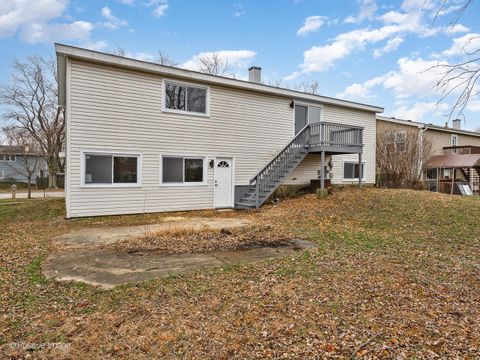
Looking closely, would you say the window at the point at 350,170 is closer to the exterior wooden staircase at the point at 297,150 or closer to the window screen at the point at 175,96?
the exterior wooden staircase at the point at 297,150

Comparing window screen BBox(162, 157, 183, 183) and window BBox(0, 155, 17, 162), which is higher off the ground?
window BBox(0, 155, 17, 162)

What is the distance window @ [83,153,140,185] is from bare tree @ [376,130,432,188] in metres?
15.2

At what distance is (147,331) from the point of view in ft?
10.4

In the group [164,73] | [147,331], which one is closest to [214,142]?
[164,73]

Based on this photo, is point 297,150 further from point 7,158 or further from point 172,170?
point 7,158

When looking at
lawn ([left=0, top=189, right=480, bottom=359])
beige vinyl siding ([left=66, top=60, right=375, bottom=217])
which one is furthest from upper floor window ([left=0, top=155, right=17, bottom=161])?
lawn ([left=0, top=189, right=480, bottom=359])

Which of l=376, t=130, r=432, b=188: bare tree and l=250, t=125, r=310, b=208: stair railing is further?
l=376, t=130, r=432, b=188: bare tree

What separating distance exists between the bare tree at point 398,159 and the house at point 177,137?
18.2 ft

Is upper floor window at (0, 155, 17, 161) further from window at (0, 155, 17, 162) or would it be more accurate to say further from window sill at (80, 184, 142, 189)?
window sill at (80, 184, 142, 189)

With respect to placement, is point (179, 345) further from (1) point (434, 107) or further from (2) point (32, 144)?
(2) point (32, 144)

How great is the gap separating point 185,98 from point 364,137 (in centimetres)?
1101

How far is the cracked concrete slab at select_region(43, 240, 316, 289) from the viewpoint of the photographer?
15.2ft

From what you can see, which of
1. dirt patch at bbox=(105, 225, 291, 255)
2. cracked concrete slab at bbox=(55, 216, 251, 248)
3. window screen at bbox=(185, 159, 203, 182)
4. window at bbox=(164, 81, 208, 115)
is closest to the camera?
dirt patch at bbox=(105, 225, 291, 255)

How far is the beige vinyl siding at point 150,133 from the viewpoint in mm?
10070
